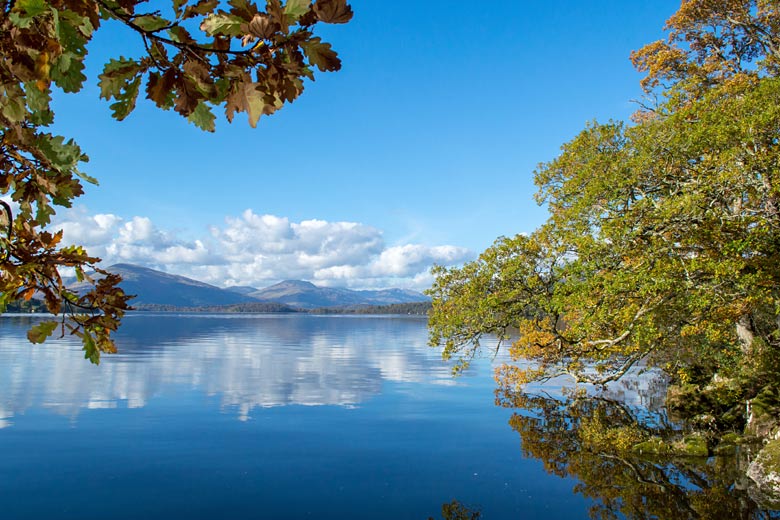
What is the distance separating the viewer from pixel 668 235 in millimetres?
15891

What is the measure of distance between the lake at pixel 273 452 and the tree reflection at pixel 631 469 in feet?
0.65

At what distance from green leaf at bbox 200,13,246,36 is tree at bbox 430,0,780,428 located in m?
15.0

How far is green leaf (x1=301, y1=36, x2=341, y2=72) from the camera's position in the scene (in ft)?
5.62

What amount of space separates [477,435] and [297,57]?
1088 inches

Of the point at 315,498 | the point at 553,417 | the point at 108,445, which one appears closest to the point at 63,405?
the point at 108,445

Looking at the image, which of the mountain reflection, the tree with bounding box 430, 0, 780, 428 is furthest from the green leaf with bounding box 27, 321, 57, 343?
the mountain reflection

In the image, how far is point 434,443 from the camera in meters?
25.7

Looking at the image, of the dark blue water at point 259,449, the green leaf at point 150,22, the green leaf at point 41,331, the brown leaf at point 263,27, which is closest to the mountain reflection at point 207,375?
the dark blue water at point 259,449

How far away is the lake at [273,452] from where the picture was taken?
692 inches

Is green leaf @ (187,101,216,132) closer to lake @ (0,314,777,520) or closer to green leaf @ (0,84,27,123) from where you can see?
green leaf @ (0,84,27,123)

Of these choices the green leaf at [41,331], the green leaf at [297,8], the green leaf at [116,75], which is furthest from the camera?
the green leaf at [41,331]

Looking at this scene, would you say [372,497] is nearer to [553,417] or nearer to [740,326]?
[553,417]

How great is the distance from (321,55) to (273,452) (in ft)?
80.5

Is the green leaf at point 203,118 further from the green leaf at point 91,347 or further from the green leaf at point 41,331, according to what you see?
the green leaf at point 91,347
